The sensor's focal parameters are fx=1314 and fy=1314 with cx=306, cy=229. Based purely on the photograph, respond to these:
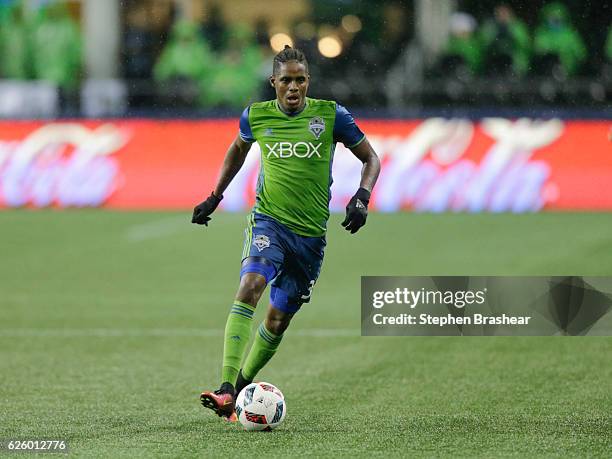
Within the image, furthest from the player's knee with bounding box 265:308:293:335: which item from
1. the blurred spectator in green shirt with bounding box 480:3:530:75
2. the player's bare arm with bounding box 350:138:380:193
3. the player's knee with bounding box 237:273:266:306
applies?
the blurred spectator in green shirt with bounding box 480:3:530:75

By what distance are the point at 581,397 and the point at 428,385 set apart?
99 centimetres

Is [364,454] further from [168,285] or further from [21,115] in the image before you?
[21,115]

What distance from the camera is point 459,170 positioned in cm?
2012

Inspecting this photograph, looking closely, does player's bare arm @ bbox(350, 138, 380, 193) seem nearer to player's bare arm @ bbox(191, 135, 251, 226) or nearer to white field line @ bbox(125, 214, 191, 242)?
player's bare arm @ bbox(191, 135, 251, 226)

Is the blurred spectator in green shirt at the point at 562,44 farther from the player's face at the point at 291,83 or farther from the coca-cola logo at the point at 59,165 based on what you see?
the player's face at the point at 291,83

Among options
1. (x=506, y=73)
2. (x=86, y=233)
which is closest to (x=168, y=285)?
(x=86, y=233)

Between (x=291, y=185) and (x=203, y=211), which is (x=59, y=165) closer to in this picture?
(x=203, y=211)

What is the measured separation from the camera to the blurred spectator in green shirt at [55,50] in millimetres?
23391

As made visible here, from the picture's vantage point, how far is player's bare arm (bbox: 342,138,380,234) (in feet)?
22.0

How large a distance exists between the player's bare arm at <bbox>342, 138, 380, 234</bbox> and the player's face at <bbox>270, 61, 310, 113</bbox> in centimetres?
44

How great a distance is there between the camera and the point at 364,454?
589 cm

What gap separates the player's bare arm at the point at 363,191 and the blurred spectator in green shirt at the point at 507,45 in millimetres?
15337

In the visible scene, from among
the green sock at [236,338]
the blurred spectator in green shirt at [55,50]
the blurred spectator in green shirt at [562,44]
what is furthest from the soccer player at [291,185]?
the blurred spectator in green shirt at [55,50]

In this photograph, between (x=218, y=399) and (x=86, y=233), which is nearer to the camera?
(x=218, y=399)
